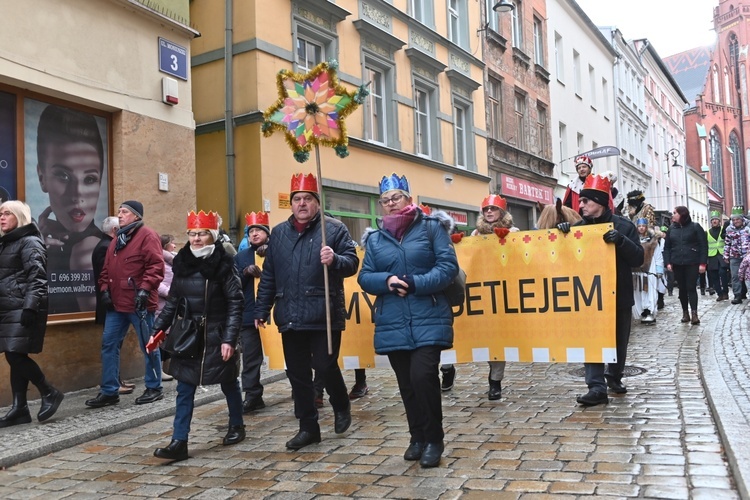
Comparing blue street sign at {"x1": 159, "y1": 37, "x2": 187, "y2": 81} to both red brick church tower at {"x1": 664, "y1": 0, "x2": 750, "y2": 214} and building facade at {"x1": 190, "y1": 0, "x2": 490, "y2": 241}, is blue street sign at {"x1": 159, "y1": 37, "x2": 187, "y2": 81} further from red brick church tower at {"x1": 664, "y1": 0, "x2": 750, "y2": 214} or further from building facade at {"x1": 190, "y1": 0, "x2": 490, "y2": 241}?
red brick church tower at {"x1": 664, "y1": 0, "x2": 750, "y2": 214}

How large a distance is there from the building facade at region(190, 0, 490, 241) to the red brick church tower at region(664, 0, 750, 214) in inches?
2551

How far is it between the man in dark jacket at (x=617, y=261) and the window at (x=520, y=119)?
18108 mm

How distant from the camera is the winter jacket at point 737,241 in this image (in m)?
15.1

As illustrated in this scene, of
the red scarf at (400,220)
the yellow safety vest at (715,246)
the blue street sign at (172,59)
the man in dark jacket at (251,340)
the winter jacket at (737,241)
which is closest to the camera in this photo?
the red scarf at (400,220)

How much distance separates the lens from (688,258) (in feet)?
37.7

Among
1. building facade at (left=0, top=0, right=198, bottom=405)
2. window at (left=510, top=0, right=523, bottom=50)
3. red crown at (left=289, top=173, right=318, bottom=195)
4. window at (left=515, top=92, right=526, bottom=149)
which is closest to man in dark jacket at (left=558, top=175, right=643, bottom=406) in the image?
red crown at (left=289, top=173, right=318, bottom=195)

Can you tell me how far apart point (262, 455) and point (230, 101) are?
28.8ft

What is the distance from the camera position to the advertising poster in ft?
25.7

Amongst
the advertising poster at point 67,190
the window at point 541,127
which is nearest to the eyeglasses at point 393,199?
the advertising poster at point 67,190

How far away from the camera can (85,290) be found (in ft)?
27.1

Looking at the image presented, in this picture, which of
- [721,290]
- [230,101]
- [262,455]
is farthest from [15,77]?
[721,290]

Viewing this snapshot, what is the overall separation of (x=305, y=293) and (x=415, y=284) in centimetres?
103

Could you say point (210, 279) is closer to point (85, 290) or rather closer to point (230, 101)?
point (85, 290)

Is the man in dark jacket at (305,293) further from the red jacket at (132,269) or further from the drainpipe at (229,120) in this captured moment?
the drainpipe at (229,120)
